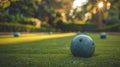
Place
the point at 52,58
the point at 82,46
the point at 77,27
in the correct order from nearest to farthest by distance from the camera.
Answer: the point at 82,46 < the point at 52,58 < the point at 77,27

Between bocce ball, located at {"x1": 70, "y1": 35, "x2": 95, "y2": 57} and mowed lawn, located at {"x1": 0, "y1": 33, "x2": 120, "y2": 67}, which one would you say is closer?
mowed lawn, located at {"x1": 0, "y1": 33, "x2": 120, "y2": 67}

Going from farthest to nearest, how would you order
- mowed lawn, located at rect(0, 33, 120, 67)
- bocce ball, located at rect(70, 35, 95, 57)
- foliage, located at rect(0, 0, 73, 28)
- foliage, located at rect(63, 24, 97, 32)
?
foliage, located at rect(63, 24, 97, 32)
foliage, located at rect(0, 0, 73, 28)
bocce ball, located at rect(70, 35, 95, 57)
mowed lawn, located at rect(0, 33, 120, 67)

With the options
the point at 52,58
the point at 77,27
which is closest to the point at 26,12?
the point at 77,27

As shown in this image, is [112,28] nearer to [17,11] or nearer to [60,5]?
[17,11]

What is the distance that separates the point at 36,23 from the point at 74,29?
44.7ft

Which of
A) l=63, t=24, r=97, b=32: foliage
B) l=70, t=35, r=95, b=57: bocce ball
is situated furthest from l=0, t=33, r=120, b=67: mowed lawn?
l=63, t=24, r=97, b=32: foliage

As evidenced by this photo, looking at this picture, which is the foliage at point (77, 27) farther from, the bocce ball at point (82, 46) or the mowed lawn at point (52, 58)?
the bocce ball at point (82, 46)

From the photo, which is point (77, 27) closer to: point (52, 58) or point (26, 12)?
point (26, 12)

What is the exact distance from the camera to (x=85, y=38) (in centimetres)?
1055

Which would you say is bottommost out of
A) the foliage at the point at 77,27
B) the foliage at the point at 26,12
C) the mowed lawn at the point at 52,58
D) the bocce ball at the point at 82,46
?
the foliage at the point at 77,27

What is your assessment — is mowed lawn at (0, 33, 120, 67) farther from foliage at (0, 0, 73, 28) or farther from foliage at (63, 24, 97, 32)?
foliage at (63, 24, 97, 32)

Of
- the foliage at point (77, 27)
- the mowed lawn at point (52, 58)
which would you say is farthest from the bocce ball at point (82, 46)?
the foliage at point (77, 27)

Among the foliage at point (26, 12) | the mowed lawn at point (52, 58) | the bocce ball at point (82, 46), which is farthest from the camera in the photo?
the foliage at point (26, 12)

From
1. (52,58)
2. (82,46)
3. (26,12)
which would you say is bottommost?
(26,12)
